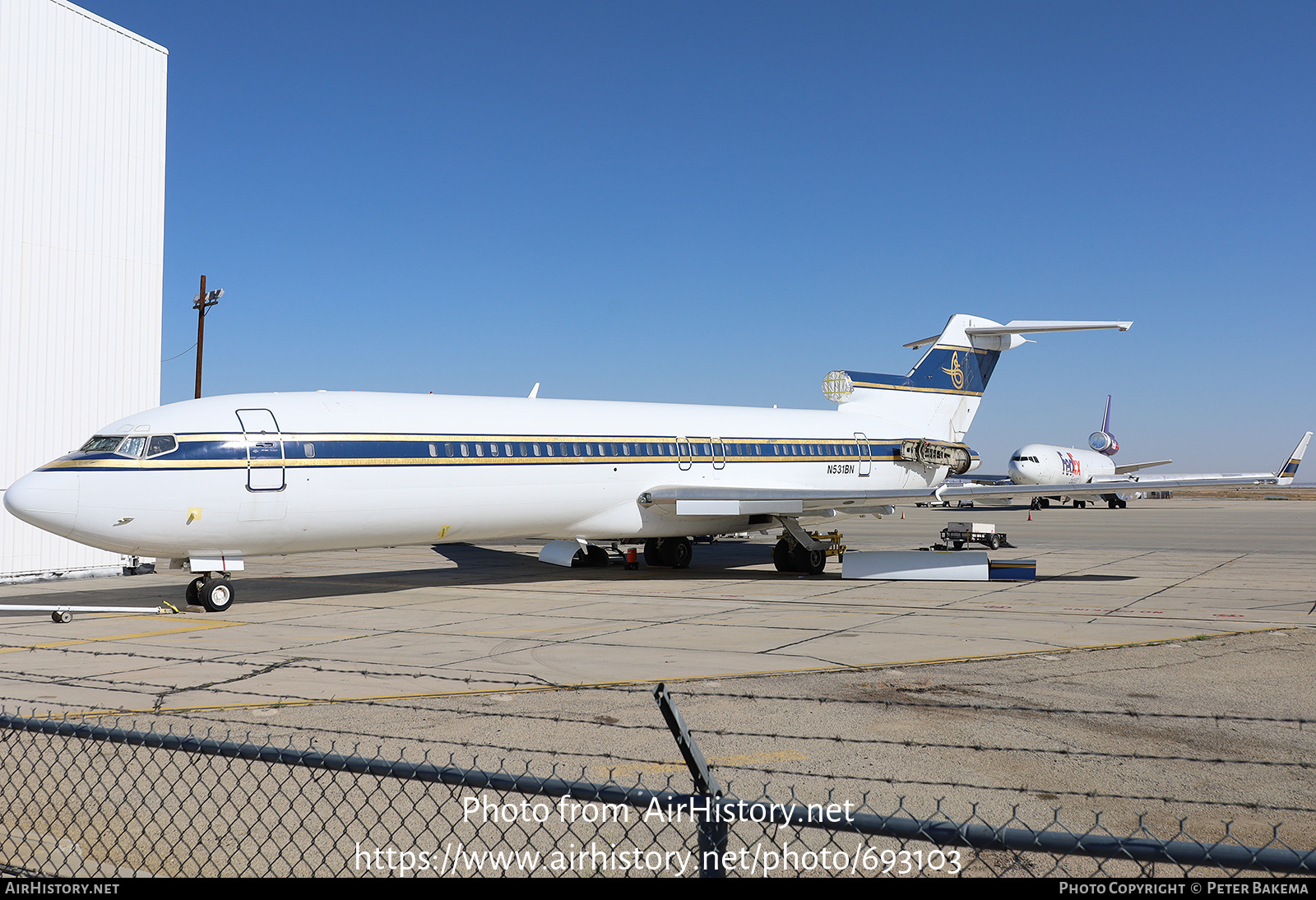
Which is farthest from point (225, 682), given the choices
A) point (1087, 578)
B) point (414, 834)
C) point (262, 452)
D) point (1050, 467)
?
point (1050, 467)

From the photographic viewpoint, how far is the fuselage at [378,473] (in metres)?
15.3

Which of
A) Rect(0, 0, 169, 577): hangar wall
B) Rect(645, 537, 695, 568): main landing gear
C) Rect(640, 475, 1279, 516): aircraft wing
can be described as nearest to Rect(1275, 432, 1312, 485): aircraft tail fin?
Rect(640, 475, 1279, 516): aircraft wing

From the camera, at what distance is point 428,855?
5457mm

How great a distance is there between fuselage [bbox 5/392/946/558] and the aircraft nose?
2 centimetres

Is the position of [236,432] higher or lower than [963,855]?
higher

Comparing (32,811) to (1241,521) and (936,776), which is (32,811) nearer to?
(936,776)

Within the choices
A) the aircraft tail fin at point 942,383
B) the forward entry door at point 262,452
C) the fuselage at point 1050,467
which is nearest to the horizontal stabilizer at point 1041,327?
the aircraft tail fin at point 942,383

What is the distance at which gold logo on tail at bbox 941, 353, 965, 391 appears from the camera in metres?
28.8

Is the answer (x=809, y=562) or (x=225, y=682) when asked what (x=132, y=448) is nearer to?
(x=225, y=682)

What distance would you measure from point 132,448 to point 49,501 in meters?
1.39

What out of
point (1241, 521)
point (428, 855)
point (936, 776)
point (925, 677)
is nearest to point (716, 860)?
point (428, 855)

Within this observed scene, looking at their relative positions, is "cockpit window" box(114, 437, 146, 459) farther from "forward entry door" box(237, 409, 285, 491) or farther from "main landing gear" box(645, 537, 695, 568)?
"main landing gear" box(645, 537, 695, 568)

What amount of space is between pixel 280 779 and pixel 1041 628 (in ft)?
34.1

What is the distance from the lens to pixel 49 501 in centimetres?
1492
